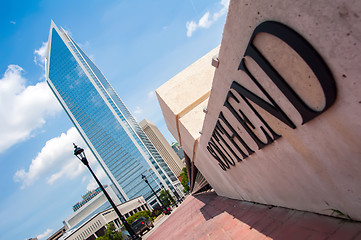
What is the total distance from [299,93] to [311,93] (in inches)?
4.9

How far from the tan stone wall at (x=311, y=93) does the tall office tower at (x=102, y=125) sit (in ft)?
348

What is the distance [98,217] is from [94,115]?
6891cm

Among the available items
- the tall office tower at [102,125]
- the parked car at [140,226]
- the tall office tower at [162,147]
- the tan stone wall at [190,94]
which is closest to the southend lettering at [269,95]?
the tan stone wall at [190,94]

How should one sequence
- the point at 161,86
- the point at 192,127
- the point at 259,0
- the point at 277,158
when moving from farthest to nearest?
the point at 161,86
the point at 192,127
the point at 277,158
the point at 259,0

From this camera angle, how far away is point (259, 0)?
1.58m

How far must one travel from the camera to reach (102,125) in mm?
115062

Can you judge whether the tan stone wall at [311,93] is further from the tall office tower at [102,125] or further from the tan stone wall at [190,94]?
the tall office tower at [102,125]

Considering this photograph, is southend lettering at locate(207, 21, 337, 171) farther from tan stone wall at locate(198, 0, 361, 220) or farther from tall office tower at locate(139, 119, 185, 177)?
tall office tower at locate(139, 119, 185, 177)

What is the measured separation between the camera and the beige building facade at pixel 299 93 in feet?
3.98

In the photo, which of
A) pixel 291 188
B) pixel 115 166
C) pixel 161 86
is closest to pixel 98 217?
pixel 115 166

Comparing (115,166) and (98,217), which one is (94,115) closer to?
(115,166)

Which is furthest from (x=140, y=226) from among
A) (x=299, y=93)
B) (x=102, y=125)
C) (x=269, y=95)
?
(x=102, y=125)

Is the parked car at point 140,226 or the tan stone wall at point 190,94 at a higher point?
the tan stone wall at point 190,94

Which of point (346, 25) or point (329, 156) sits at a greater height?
point (346, 25)
